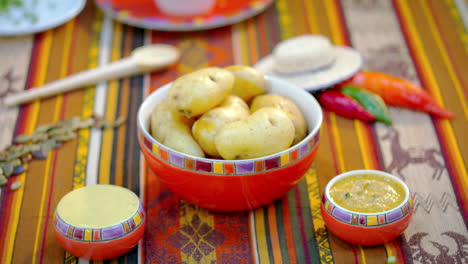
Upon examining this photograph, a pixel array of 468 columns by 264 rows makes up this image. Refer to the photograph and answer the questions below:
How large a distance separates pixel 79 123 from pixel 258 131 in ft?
2.16

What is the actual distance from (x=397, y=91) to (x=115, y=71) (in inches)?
32.4

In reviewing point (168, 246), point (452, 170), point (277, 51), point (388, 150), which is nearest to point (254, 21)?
point (277, 51)

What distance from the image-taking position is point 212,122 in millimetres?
1221

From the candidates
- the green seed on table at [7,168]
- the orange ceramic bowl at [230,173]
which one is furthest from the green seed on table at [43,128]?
the orange ceramic bowl at [230,173]

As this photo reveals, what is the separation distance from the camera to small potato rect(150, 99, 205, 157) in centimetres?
122

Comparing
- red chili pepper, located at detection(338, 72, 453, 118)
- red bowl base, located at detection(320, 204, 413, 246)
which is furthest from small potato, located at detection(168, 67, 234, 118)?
red chili pepper, located at detection(338, 72, 453, 118)

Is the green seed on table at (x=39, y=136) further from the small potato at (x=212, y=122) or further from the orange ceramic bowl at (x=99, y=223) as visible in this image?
the small potato at (x=212, y=122)

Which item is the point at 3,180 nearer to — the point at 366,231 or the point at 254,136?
→ the point at 254,136

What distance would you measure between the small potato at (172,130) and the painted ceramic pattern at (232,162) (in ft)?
0.11

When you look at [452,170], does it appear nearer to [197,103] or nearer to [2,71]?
[197,103]

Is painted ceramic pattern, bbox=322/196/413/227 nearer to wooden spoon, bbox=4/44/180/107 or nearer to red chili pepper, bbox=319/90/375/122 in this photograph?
red chili pepper, bbox=319/90/375/122

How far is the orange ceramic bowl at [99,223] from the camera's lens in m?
1.13

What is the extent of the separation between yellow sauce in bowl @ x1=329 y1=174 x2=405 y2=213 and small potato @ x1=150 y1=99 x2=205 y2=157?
291mm

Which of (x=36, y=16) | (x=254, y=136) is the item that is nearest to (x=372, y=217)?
(x=254, y=136)
